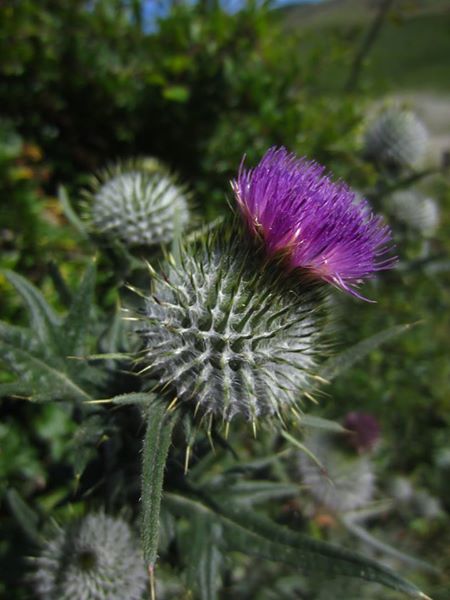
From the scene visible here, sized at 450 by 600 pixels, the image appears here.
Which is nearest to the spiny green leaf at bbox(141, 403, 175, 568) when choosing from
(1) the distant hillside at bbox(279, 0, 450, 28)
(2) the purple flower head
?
(2) the purple flower head

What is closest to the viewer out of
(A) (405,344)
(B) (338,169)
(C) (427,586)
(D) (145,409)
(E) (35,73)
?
(D) (145,409)

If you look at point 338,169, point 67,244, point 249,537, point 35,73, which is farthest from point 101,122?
point 249,537

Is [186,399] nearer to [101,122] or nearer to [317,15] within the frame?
[101,122]

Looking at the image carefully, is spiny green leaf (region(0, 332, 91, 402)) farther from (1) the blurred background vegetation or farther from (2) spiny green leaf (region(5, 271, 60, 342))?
(1) the blurred background vegetation

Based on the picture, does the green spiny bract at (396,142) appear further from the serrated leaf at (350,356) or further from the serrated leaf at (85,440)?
the serrated leaf at (85,440)

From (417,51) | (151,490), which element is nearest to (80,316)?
(151,490)

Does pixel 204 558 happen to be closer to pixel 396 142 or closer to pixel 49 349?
pixel 49 349

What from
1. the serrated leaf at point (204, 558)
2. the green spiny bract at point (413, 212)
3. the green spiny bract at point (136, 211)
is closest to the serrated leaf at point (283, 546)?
the serrated leaf at point (204, 558)
